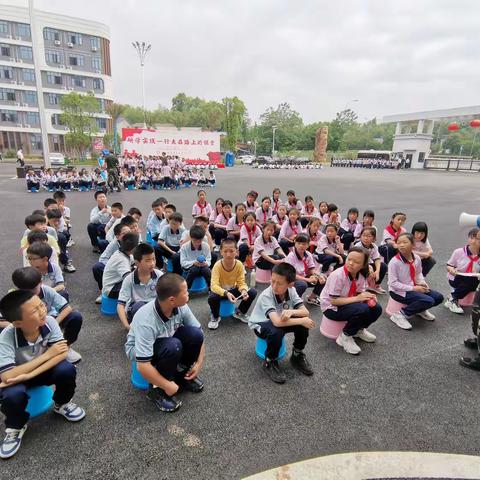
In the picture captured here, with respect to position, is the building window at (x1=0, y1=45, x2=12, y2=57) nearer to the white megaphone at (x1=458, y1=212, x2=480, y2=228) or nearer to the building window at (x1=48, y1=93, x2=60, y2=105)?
the building window at (x1=48, y1=93, x2=60, y2=105)

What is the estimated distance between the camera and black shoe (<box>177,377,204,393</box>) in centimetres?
291

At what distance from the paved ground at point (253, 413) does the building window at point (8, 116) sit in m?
45.3

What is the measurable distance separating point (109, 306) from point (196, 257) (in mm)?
1381

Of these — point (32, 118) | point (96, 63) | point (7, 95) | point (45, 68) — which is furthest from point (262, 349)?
point (96, 63)

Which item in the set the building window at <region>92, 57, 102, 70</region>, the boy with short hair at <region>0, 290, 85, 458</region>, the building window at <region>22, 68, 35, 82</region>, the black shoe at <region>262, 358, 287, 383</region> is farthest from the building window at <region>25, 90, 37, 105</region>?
the black shoe at <region>262, 358, 287, 383</region>

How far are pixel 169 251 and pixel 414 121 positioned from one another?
4753 cm

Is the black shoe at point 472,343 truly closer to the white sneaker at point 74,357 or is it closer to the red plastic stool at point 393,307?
the red plastic stool at point 393,307

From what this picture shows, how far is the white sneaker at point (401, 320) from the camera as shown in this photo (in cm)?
414

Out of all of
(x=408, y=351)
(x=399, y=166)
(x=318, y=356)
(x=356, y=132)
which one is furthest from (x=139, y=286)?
(x=356, y=132)

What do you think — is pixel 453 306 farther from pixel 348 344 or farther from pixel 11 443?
pixel 11 443

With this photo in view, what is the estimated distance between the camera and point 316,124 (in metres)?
67.2

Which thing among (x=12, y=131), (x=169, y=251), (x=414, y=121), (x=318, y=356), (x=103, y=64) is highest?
(x=103, y=64)

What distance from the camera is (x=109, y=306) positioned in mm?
4203

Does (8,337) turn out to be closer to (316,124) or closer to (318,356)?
(318,356)
